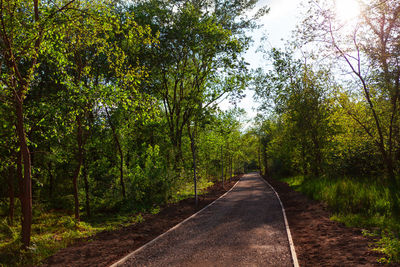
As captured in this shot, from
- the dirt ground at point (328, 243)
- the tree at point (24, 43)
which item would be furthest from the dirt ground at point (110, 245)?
the dirt ground at point (328, 243)

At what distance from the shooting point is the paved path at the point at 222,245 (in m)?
6.03

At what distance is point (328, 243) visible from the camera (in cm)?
704

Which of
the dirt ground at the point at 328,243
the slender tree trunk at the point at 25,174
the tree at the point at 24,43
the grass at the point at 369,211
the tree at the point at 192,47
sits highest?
the tree at the point at 192,47

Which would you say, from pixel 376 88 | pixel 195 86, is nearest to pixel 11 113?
pixel 195 86

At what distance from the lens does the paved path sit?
6.03 meters

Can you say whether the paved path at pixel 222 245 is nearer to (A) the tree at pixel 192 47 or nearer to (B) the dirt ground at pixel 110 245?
(B) the dirt ground at pixel 110 245

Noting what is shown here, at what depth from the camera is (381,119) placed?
13.5 meters

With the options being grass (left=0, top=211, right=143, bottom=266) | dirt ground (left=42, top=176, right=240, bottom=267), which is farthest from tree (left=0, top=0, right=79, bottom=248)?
dirt ground (left=42, top=176, right=240, bottom=267)

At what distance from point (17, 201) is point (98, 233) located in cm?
1006

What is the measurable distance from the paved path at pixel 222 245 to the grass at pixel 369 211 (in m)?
2.25

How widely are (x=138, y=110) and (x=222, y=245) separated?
242 inches

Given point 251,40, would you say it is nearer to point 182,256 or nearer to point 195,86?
point 195,86

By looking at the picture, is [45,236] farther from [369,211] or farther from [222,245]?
[369,211]

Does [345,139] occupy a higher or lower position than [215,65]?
lower
